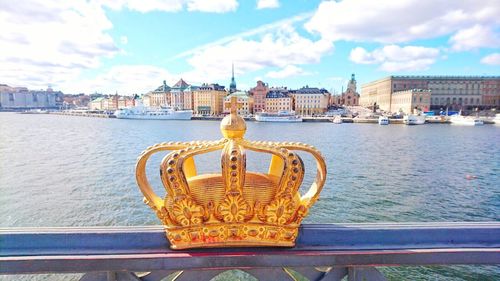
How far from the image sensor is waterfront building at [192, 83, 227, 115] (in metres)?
95.4

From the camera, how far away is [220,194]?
2.00 meters

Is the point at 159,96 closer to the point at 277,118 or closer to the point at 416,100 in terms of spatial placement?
the point at 277,118

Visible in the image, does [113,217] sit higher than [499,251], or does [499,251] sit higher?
[499,251]

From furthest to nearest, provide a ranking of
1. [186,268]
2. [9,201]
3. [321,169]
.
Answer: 1. [9,201]
2. [321,169]
3. [186,268]

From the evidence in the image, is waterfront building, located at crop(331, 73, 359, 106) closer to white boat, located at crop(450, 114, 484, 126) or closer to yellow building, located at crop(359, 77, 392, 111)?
yellow building, located at crop(359, 77, 392, 111)

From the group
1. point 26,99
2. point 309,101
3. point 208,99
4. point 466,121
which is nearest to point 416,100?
point 466,121

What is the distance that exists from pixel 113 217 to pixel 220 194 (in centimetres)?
868

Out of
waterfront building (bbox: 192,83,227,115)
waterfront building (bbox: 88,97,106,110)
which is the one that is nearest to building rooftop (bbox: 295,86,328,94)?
waterfront building (bbox: 192,83,227,115)

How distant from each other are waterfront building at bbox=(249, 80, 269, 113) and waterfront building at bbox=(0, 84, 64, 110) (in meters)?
131

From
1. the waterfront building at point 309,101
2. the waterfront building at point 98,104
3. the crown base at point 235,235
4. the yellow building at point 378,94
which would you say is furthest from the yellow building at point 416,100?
the waterfront building at point 98,104

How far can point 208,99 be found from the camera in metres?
95.8

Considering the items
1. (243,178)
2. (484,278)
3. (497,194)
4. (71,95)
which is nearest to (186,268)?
(243,178)

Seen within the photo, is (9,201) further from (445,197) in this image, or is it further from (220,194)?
(445,197)

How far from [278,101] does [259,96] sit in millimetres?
6802
